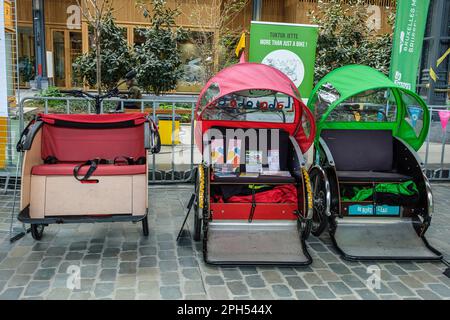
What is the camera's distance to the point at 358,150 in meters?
4.74

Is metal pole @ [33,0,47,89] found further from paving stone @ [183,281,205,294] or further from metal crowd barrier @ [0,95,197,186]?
paving stone @ [183,281,205,294]

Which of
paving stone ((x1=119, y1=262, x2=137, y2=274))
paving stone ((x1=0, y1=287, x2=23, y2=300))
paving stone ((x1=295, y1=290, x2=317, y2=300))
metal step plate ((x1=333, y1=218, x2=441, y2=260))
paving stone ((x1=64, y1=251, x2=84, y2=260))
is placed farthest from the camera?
metal step plate ((x1=333, y1=218, x2=441, y2=260))

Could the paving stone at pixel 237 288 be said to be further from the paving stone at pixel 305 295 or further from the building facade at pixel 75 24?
the building facade at pixel 75 24

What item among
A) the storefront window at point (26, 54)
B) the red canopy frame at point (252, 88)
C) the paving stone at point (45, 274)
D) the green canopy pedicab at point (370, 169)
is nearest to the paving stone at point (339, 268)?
the green canopy pedicab at point (370, 169)

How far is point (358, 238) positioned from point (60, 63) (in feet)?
54.9

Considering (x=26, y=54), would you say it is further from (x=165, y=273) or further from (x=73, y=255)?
(x=165, y=273)

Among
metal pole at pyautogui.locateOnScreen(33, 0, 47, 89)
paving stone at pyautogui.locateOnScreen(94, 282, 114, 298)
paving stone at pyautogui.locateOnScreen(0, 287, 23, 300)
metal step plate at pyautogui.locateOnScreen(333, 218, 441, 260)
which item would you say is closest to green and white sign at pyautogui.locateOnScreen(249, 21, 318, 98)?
metal step plate at pyautogui.locateOnScreen(333, 218, 441, 260)

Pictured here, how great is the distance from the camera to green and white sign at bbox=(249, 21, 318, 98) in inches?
227

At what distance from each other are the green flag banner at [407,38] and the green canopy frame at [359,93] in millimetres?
1237

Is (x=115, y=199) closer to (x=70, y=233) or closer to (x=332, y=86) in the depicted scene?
(x=70, y=233)

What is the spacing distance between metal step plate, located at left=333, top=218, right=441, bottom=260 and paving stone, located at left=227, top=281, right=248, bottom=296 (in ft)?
3.77

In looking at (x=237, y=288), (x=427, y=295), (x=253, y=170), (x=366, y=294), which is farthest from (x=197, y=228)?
(x=427, y=295)

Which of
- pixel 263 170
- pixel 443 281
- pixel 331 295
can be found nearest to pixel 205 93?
pixel 263 170

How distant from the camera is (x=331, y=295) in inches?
132
